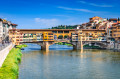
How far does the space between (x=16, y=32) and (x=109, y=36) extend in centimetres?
4225

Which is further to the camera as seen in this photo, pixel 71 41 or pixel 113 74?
pixel 71 41

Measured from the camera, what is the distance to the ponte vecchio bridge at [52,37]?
86.7 m

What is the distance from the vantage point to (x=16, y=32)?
87.5m

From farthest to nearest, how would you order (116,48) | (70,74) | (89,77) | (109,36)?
(109,36) → (116,48) → (70,74) → (89,77)

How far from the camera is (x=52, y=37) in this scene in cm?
8838

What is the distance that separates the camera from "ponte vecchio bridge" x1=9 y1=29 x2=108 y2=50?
8669cm

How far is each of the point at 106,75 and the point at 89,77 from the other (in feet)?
10.6

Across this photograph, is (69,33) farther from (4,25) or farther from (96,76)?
(96,76)

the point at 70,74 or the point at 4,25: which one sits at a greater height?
the point at 4,25

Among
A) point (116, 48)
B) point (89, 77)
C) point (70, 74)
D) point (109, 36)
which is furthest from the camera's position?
point (109, 36)

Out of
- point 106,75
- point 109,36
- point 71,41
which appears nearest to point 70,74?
point 106,75

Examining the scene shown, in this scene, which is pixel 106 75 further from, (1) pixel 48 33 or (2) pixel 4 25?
(2) pixel 4 25

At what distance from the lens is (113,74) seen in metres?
32.4

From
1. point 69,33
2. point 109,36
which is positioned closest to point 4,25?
point 69,33
